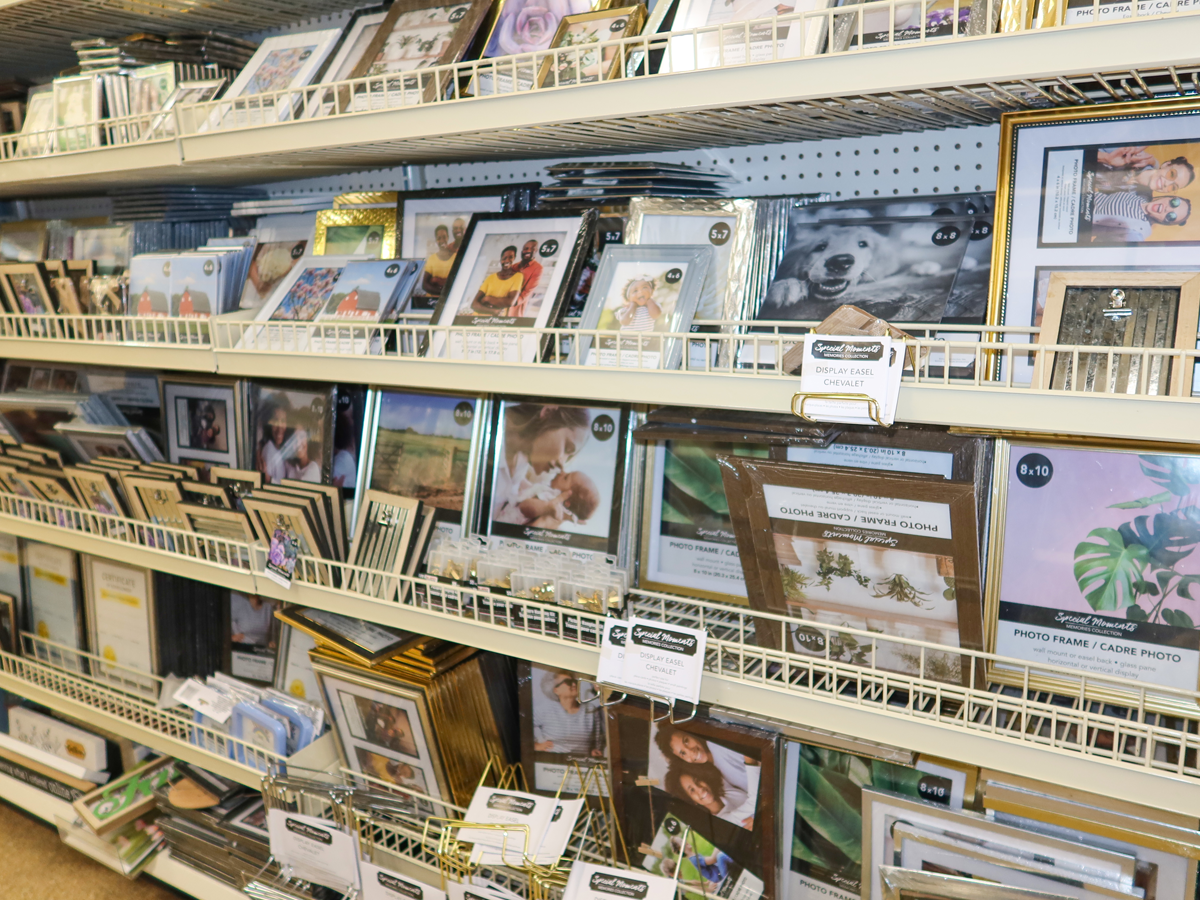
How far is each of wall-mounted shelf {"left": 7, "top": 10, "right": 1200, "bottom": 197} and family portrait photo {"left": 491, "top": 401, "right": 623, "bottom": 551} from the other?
448mm

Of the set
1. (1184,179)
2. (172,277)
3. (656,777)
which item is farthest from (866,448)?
(172,277)

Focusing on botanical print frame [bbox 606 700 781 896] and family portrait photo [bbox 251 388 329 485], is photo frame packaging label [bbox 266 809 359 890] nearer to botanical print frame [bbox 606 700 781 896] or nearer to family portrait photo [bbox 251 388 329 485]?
botanical print frame [bbox 606 700 781 896]

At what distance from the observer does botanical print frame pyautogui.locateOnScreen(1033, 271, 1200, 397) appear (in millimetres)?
911

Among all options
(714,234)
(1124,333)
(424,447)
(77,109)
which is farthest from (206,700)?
(1124,333)

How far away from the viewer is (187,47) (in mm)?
1838

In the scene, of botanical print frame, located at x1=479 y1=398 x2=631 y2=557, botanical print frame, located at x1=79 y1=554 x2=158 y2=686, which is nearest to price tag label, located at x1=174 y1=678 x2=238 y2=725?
botanical print frame, located at x1=79 y1=554 x2=158 y2=686

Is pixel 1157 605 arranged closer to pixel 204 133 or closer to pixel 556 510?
pixel 556 510

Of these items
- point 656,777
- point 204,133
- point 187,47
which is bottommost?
point 656,777

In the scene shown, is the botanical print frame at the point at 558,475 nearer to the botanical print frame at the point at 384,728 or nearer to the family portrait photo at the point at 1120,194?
the botanical print frame at the point at 384,728

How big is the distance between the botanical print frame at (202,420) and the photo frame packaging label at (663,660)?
1.14 metres

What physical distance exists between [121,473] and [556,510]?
3.27 feet

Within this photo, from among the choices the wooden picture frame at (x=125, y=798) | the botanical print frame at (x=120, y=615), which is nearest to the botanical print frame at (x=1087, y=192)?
the botanical print frame at (x=120, y=615)

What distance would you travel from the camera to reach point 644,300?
124 centimetres

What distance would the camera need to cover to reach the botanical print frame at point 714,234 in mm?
1271
